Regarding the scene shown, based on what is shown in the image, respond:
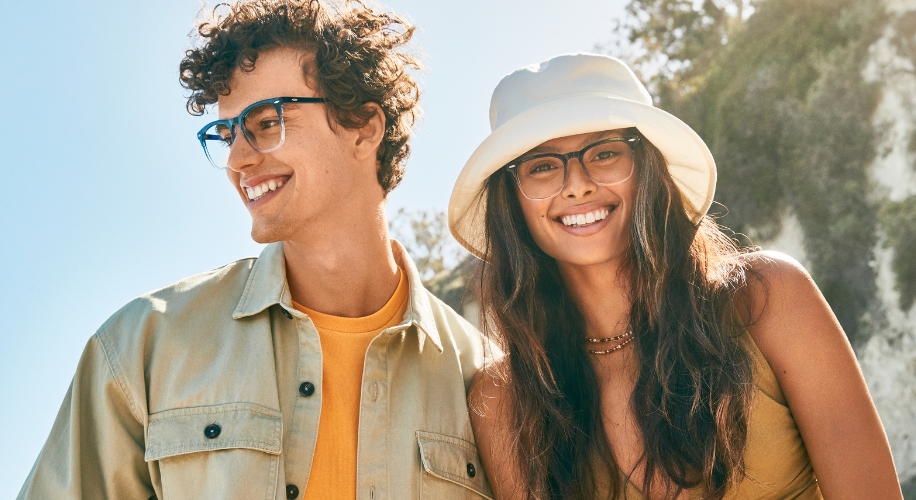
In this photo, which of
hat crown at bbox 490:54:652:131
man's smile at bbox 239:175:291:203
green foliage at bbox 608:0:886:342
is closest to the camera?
hat crown at bbox 490:54:652:131

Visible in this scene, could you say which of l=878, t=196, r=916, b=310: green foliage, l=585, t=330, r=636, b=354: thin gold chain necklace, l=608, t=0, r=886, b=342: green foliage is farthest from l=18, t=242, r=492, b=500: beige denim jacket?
l=878, t=196, r=916, b=310: green foliage

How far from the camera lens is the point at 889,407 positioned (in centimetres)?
837

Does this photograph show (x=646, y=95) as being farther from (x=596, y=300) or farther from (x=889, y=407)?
(x=889, y=407)

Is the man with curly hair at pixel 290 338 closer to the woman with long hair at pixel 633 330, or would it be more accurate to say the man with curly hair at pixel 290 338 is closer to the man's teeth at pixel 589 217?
the woman with long hair at pixel 633 330

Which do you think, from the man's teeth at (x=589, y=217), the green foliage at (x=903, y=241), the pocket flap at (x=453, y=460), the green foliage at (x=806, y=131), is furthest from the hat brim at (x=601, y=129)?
the green foliage at (x=903, y=241)

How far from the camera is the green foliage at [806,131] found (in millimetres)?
9203

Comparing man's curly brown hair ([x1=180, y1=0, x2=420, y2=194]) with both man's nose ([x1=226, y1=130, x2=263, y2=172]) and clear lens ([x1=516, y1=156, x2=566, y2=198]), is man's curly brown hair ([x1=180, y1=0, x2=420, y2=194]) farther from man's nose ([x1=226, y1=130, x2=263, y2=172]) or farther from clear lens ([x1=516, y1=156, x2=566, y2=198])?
clear lens ([x1=516, y1=156, x2=566, y2=198])

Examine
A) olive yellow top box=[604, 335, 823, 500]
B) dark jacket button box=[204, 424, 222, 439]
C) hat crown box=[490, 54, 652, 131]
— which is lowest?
olive yellow top box=[604, 335, 823, 500]

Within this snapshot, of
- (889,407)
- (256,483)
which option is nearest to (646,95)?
(256,483)

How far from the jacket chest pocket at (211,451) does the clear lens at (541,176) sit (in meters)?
1.21

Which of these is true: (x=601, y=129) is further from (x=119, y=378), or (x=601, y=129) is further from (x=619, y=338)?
(x=119, y=378)

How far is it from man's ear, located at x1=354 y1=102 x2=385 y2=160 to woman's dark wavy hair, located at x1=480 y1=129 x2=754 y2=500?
61cm

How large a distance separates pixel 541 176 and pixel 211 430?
4.74 ft

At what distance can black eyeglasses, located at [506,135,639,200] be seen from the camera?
298cm
